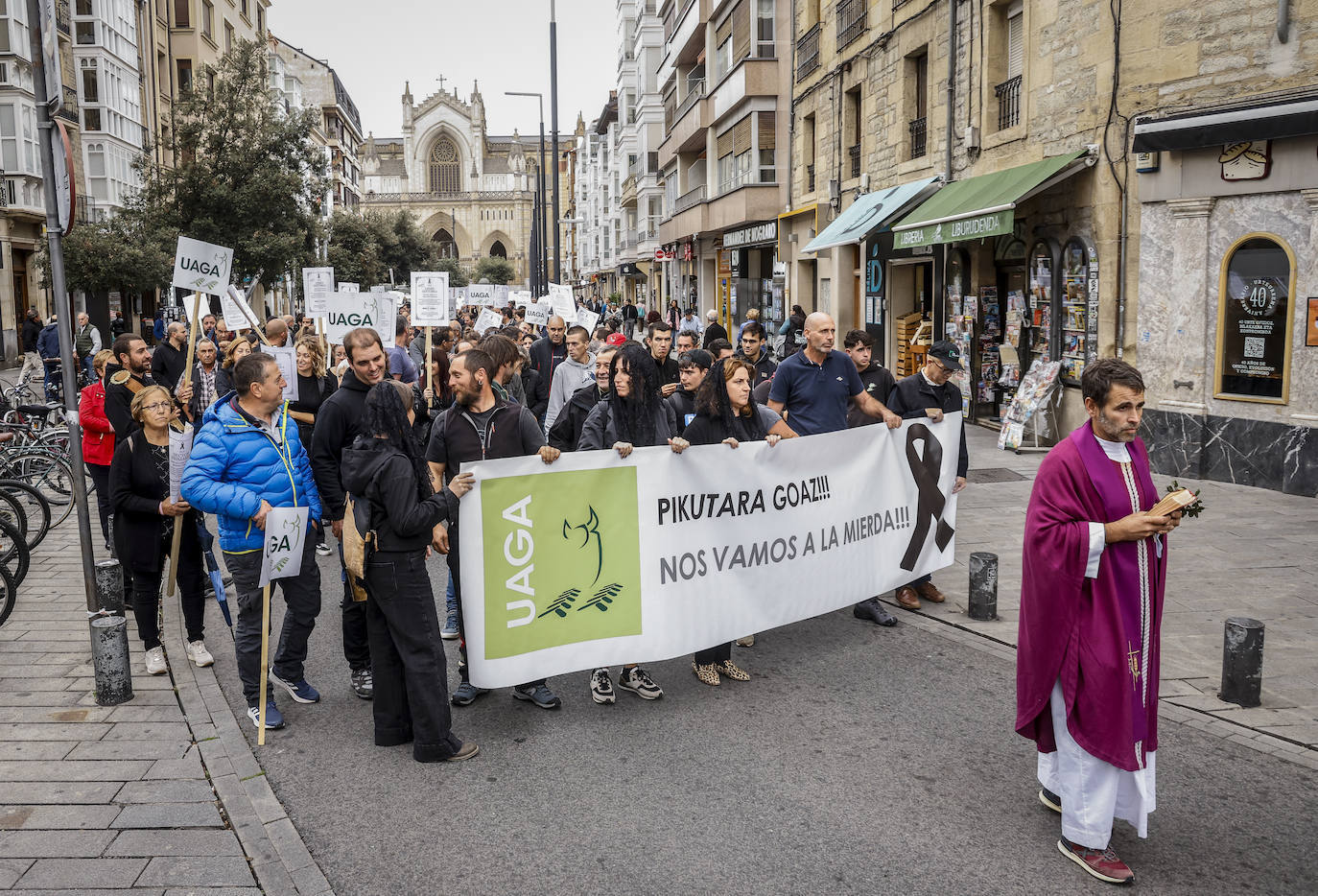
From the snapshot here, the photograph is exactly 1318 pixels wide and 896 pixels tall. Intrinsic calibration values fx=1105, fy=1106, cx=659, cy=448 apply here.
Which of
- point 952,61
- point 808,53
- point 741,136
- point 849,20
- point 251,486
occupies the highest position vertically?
point 808,53

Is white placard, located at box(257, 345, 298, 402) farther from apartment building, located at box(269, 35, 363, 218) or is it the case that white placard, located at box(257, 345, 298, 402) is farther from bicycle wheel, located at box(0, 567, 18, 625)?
apartment building, located at box(269, 35, 363, 218)

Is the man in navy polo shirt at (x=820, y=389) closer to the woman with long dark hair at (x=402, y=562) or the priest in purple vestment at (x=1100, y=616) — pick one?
the woman with long dark hair at (x=402, y=562)

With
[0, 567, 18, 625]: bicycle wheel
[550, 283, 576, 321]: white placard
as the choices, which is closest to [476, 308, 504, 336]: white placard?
[550, 283, 576, 321]: white placard

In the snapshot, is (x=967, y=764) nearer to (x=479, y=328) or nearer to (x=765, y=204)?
(x=479, y=328)

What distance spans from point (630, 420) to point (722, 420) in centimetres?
58

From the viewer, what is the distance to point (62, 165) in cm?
675

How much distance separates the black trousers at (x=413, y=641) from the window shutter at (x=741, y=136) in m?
26.6

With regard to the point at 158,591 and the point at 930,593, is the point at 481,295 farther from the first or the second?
the point at 158,591

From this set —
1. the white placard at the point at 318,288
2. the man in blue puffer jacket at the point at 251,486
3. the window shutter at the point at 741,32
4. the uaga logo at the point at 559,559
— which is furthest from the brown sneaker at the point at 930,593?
the window shutter at the point at 741,32

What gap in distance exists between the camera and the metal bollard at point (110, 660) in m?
5.95

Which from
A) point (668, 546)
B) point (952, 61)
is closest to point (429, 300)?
point (668, 546)

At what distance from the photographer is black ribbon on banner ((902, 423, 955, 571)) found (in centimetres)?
757

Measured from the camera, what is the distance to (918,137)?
19.8 metres

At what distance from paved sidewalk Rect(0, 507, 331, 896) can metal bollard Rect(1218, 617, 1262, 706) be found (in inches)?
185
